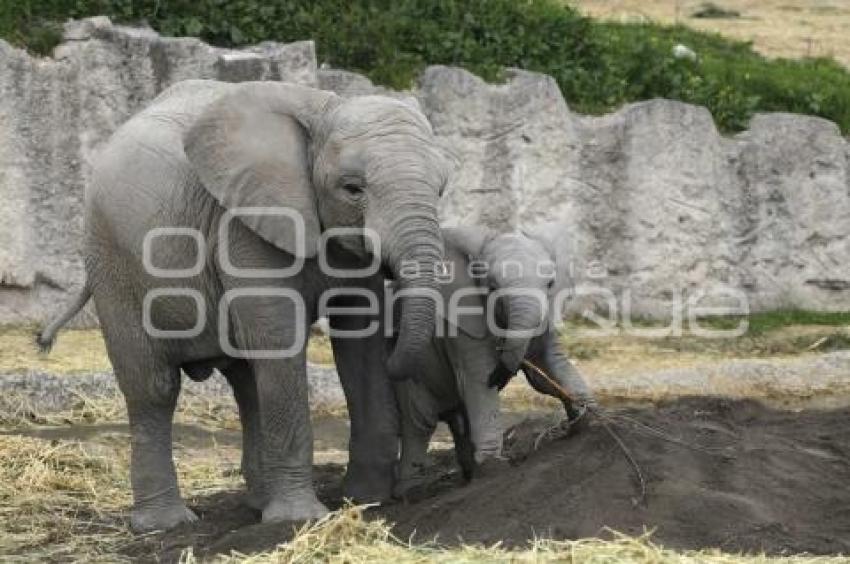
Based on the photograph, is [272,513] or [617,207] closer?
[272,513]

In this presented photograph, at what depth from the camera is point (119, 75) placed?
12.9m

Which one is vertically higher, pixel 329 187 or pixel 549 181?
pixel 329 187

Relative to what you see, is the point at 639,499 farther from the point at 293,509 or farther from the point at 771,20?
the point at 771,20

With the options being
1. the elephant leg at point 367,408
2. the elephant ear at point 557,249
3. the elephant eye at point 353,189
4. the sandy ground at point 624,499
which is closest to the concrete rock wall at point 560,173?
the sandy ground at point 624,499

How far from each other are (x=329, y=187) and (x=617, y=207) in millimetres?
7482

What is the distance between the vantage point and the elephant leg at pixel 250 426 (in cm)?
819

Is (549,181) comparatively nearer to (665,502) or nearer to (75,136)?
(75,136)

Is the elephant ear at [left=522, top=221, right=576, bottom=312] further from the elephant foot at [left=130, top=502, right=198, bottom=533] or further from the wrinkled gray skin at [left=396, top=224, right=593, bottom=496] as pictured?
the elephant foot at [left=130, top=502, right=198, bottom=533]

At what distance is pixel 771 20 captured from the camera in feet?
76.9

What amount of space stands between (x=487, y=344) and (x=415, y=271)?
57.6 inches

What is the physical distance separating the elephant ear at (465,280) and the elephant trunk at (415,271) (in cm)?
128

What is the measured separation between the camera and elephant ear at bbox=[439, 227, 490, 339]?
26.7 feet

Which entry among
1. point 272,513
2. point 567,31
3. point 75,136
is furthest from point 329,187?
point 567,31

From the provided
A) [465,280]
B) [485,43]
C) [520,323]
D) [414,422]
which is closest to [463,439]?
[414,422]
